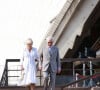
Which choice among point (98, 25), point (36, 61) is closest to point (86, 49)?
point (98, 25)

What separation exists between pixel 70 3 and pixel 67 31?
117cm

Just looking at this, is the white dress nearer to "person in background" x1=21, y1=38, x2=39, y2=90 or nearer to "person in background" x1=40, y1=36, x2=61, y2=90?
"person in background" x1=21, y1=38, x2=39, y2=90

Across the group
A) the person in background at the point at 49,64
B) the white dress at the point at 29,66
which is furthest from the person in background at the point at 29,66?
the person in background at the point at 49,64

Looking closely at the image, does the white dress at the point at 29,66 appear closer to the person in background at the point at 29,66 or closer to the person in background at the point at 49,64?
the person in background at the point at 29,66

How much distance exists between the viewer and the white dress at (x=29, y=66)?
49.3 ft

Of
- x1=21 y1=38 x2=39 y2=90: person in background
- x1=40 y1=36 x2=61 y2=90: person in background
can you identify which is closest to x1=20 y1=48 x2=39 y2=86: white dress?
x1=21 y1=38 x2=39 y2=90: person in background

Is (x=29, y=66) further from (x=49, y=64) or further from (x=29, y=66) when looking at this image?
(x=49, y=64)

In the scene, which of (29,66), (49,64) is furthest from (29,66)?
(49,64)

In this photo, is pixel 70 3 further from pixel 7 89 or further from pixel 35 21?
pixel 35 21

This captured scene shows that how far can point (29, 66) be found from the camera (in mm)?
15125

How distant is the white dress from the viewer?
15016 millimetres

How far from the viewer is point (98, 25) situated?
2450cm

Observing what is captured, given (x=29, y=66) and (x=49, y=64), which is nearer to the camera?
(x=29, y=66)

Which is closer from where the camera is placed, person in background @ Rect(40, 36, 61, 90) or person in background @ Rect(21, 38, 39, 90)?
person in background @ Rect(21, 38, 39, 90)
